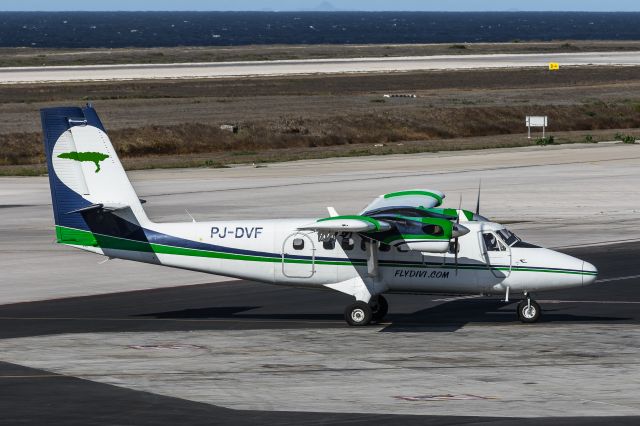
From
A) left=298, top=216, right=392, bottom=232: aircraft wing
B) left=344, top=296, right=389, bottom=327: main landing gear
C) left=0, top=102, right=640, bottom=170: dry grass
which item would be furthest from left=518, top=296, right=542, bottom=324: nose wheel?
left=0, top=102, right=640, bottom=170: dry grass

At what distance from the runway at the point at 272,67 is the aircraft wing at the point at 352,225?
111593 mm

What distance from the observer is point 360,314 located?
32.0m

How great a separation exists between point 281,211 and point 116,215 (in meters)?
24.6

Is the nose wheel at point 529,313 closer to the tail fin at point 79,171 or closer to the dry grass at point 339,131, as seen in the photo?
the tail fin at point 79,171

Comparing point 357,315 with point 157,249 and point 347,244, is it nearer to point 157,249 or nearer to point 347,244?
point 347,244

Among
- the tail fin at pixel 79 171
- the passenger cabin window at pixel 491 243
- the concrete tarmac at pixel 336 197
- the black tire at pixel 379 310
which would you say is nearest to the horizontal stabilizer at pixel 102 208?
the tail fin at pixel 79 171

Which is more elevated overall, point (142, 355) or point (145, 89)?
point (145, 89)

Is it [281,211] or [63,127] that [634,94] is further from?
[63,127]

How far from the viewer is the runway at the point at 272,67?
147250 mm

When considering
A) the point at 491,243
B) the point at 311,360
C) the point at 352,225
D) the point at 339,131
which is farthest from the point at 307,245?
the point at 339,131

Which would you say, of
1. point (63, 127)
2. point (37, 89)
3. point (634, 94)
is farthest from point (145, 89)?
point (63, 127)

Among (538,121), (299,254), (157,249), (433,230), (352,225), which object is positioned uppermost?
(538,121)

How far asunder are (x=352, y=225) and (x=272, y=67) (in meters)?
140

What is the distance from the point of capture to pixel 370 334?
31.1 metres
